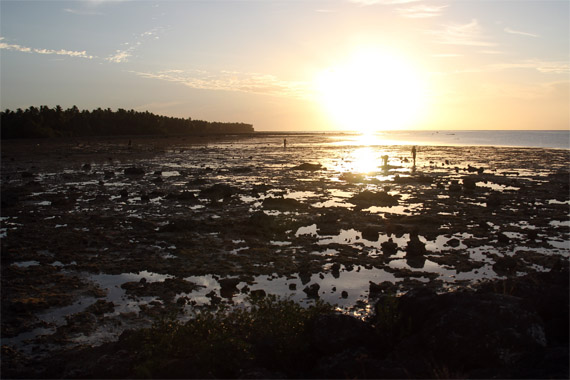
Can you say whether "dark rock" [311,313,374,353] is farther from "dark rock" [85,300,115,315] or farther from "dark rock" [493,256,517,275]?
"dark rock" [493,256,517,275]

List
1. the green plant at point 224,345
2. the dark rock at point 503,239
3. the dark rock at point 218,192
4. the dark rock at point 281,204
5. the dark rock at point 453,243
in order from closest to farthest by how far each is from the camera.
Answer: the green plant at point 224,345 < the dark rock at point 453,243 < the dark rock at point 503,239 < the dark rock at point 281,204 < the dark rock at point 218,192

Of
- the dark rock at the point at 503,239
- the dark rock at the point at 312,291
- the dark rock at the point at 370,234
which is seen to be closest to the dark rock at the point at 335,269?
the dark rock at the point at 312,291

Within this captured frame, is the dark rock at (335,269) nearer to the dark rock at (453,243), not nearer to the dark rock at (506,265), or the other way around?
the dark rock at (506,265)

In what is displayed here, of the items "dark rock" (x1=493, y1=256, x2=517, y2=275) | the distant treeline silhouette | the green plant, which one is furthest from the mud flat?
the distant treeline silhouette

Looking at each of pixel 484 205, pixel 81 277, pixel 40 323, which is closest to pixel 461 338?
pixel 40 323

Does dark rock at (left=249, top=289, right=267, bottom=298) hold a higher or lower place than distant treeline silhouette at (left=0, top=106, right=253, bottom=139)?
lower

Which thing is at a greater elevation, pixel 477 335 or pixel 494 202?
pixel 494 202

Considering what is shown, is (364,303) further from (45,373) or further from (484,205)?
(484,205)

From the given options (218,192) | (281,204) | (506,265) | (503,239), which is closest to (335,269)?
(506,265)

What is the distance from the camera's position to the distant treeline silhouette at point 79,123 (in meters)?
88.6

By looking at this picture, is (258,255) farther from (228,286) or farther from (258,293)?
(258,293)

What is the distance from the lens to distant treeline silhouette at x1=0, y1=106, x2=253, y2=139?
88625 millimetres

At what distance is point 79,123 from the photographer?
108000mm

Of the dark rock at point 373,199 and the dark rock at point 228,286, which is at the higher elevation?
the dark rock at point 373,199
